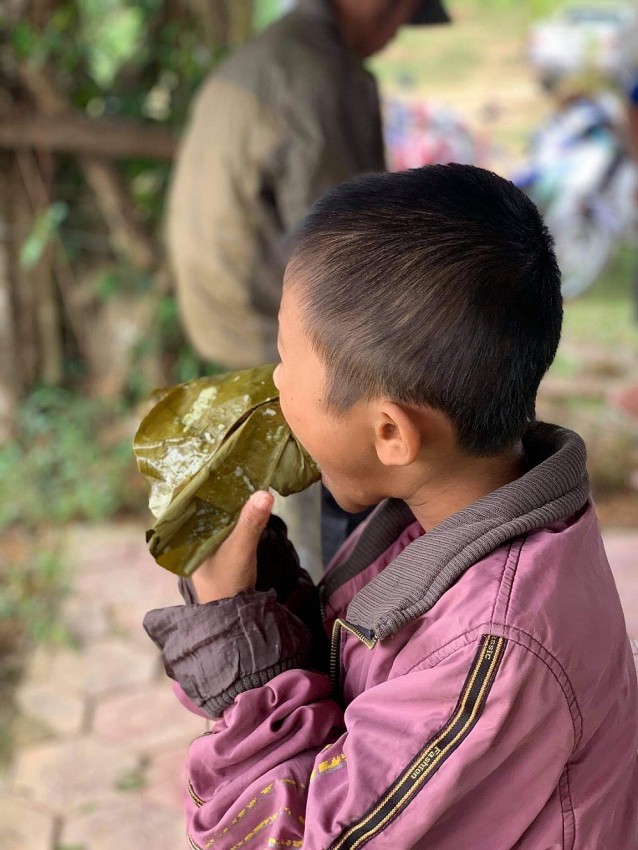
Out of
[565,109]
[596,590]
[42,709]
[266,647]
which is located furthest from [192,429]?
[565,109]

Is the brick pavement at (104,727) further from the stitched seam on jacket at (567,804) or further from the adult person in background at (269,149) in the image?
the stitched seam on jacket at (567,804)

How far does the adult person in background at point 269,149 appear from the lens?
2.57 metres

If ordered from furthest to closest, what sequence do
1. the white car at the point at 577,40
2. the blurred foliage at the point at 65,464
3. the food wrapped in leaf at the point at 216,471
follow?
1. the white car at the point at 577,40
2. the blurred foliage at the point at 65,464
3. the food wrapped in leaf at the point at 216,471

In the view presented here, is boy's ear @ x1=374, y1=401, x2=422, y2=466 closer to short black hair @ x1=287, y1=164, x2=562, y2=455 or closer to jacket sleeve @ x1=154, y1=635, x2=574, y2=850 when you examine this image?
short black hair @ x1=287, y1=164, x2=562, y2=455

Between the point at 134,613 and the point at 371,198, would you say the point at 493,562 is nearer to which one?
the point at 371,198

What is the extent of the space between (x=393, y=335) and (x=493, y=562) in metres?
0.27

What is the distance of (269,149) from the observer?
259 centimetres

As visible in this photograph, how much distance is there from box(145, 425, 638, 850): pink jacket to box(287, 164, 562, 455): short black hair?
0.46 feet

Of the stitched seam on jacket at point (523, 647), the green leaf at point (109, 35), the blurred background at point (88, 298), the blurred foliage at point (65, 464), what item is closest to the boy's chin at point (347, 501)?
the stitched seam on jacket at point (523, 647)

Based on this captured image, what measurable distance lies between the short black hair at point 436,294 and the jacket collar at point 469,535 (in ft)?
0.25

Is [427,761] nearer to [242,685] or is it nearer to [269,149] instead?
[242,685]

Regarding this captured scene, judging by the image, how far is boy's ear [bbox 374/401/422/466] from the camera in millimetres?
1100

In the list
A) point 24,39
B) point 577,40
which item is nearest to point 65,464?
point 24,39

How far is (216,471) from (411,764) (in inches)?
18.9
